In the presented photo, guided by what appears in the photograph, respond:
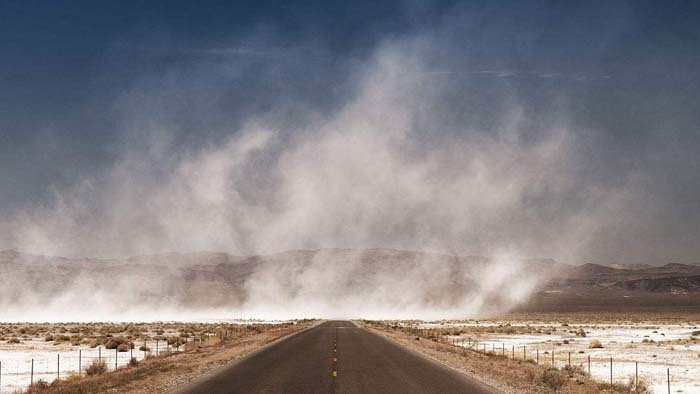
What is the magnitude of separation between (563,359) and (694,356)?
8.57 meters

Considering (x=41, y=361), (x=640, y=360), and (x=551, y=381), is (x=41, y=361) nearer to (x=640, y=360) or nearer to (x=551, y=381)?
(x=551, y=381)

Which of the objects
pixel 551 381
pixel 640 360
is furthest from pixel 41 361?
pixel 640 360

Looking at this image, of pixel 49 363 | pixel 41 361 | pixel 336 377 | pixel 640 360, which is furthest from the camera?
pixel 640 360

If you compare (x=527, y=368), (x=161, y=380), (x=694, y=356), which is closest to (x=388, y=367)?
(x=527, y=368)

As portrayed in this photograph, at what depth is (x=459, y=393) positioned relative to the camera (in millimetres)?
17359

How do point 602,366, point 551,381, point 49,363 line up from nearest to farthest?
point 551,381, point 49,363, point 602,366

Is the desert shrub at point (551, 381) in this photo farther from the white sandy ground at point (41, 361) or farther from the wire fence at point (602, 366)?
the white sandy ground at point (41, 361)

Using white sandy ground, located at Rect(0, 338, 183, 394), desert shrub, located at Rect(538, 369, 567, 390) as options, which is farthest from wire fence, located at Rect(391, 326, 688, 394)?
white sandy ground, located at Rect(0, 338, 183, 394)

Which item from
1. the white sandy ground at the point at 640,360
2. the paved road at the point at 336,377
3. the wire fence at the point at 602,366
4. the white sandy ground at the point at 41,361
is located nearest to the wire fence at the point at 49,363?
the white sandy ground at the point at 41,361

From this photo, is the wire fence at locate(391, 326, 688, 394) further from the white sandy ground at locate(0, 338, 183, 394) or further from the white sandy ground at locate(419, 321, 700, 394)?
the white sandy ground at locate(0, 338, 183, 394)

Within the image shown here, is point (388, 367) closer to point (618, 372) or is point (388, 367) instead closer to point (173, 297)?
point (618, 372)

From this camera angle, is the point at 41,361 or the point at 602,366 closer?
the point at 602,366

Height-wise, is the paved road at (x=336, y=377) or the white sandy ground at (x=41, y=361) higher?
the paved road at (x=336, y=377)

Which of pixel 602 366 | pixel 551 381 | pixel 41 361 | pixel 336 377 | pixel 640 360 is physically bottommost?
pixel 640 360
